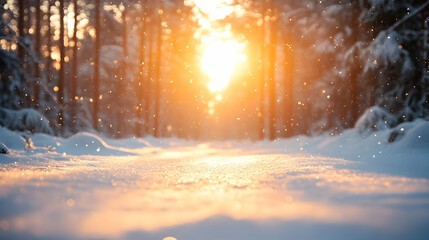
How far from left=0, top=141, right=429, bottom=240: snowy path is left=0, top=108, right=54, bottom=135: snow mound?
6.37 meters

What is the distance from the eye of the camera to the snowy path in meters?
1.69

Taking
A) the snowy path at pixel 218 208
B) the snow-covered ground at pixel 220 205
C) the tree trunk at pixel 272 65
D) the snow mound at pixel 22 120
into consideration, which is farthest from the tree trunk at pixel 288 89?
the snowy path at pixel 218 208

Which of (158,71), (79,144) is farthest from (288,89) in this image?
(79,144)

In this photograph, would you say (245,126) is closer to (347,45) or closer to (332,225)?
(347,45)

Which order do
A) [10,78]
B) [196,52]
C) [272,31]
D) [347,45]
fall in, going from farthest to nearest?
[196,52] → [272,31] → [347,45] → [10,78]

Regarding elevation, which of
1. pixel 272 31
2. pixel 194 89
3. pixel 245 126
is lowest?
pixel 245 126

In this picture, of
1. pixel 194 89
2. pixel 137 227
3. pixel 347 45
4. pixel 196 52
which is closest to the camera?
pixel 137 227

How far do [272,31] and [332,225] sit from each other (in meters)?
15.5

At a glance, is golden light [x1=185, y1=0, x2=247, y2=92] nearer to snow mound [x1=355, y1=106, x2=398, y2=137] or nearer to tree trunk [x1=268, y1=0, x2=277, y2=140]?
tree trunk [x1=268, y1=0, x2=277, y2=140]

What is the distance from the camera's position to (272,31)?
1605 centimetres

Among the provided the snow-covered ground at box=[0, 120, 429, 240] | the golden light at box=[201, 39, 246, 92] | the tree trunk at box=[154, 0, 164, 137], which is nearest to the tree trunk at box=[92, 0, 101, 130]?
the tree trunk at box=[154, 0, 164, 137]

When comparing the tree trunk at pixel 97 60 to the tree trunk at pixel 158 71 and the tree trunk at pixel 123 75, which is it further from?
the tree trunk at pixel 158 71

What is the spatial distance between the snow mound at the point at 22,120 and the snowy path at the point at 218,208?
637 centimetres

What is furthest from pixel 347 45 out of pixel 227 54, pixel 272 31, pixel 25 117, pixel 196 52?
pixel 25 117
